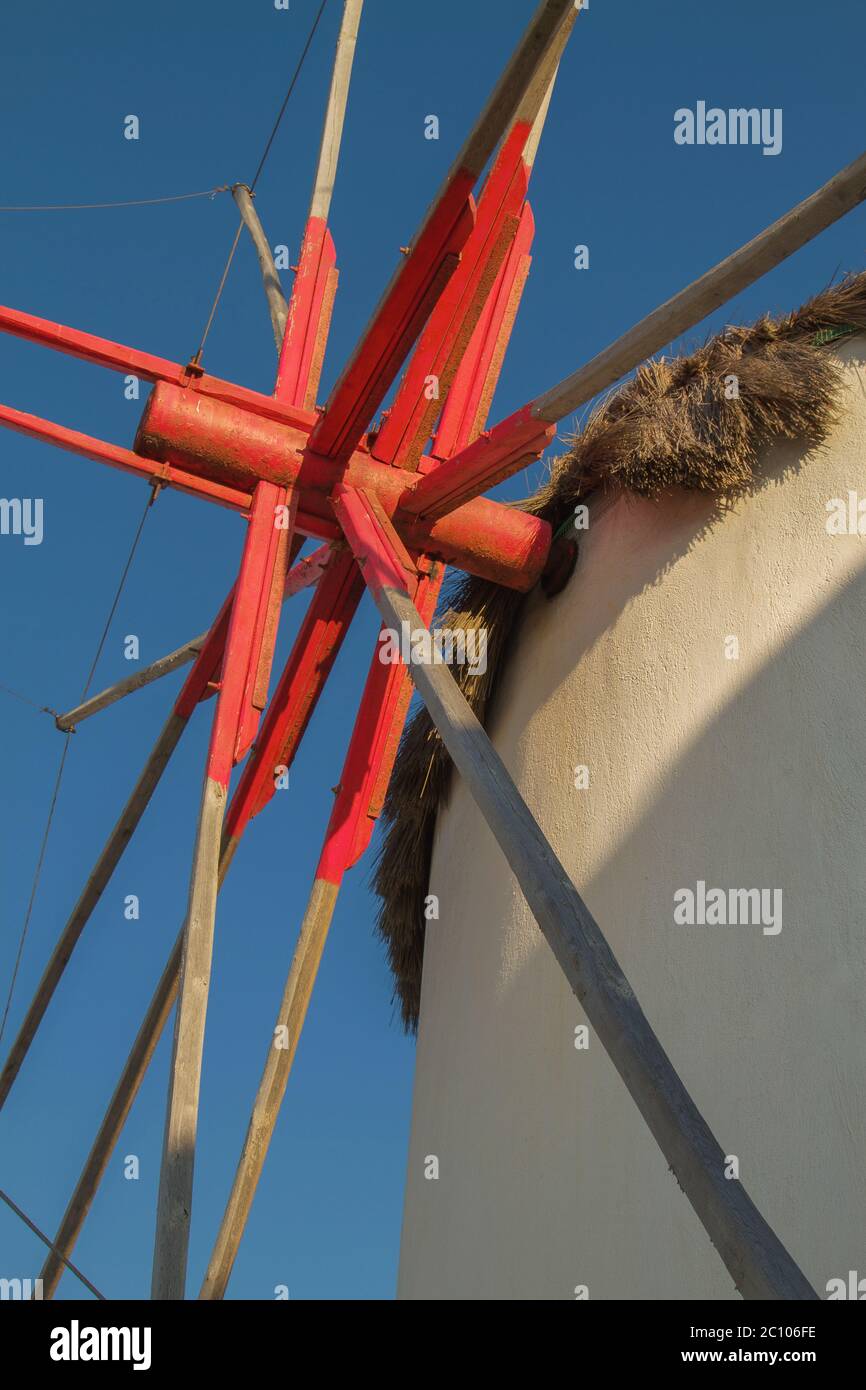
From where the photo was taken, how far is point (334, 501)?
5207mm

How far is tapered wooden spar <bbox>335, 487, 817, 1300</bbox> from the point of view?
8.11ft

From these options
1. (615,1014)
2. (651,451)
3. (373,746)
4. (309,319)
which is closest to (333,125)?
(309,319)

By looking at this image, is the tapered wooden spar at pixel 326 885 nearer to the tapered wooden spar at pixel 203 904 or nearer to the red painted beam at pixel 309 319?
the tapered wooden spar at pixel 203 904

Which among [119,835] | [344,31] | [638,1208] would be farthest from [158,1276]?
[344,31]

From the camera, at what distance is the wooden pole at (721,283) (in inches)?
124

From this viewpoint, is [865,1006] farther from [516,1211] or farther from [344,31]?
[344,31]

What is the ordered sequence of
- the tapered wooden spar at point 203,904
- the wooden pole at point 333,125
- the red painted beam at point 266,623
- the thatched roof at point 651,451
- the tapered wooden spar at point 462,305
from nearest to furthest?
the tapered wooden spar at point 203,904 < the red painted beam at point 266,623 < the thatched roof at point 651,451 < the tapered wooden spar at point 462,305 < the wooden pole at point 333,125

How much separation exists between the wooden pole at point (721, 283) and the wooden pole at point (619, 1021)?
85cm

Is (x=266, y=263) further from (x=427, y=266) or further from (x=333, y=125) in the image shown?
(x=427, y=266)

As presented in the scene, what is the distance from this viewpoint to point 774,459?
16.0 feet

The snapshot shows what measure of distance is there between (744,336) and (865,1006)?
8.19 feet

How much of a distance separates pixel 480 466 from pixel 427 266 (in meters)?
0.63

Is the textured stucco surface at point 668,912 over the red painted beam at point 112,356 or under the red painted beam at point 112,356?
under

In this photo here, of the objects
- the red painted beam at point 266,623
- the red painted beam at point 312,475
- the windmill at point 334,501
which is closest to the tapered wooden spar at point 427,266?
the windmill at point 334,501
